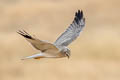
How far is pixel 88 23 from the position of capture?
17281mm

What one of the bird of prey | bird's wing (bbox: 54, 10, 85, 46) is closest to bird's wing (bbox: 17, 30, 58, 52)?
the bird of prey

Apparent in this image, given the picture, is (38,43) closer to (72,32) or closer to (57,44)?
(57,44)

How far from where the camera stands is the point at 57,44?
11.7 metres

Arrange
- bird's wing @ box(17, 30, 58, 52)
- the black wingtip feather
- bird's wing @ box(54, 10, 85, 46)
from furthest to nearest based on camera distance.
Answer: the black wingtip feather < bird's wing @ box(54, 10, 85, 46) < bird's wing @ box(17, 30, 58, 52)

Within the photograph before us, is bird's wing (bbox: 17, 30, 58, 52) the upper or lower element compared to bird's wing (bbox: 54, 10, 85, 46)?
upper

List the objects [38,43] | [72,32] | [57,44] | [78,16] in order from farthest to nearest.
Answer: [78,16] < [72,32] < [57,44] < [38,43]

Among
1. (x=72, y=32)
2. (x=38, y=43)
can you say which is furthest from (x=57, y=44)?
(x=38, y=43)

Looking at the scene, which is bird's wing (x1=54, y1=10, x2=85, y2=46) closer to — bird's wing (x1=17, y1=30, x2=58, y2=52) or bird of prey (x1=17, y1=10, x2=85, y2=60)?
bird of prey (x1=17, y1=10, x2=85, y2=60)

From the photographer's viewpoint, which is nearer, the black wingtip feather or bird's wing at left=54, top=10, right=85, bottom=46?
bird's wing at left=54, top=10, right=85, bottom=46

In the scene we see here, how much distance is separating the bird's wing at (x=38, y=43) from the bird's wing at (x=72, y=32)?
53 centimetres

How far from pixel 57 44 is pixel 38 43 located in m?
0.92

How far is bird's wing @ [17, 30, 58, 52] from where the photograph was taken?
34.9 ft

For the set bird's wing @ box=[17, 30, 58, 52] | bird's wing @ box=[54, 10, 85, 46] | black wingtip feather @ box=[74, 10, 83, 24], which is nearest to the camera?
bird's wing @ box=[17, 30, 58, 52]

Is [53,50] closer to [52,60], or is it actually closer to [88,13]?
[52,60]
